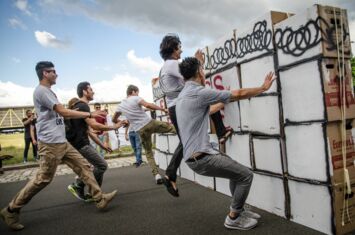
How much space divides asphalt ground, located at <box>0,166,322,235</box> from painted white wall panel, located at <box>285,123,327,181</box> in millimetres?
609

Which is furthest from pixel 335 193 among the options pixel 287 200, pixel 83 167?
pixel 83 167

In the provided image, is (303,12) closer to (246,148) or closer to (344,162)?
(344,162)

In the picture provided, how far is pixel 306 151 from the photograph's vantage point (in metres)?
3.21

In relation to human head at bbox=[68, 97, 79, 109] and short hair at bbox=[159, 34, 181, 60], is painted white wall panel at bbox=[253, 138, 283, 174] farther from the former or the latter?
human head at bbox=[68, 97, 79, 109]

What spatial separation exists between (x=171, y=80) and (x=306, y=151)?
6.95 feet

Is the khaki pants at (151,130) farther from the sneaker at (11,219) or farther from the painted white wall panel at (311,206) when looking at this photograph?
the painted white wall panel at (311,206)

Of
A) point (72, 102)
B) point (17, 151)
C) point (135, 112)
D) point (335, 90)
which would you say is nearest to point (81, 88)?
point (72, 102)

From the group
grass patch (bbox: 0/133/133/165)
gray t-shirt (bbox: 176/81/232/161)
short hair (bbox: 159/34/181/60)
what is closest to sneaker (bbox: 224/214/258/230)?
gray t-shirt (bbox: 176/81/232/161)

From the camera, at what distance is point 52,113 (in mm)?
4305

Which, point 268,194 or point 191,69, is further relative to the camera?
point 268,194

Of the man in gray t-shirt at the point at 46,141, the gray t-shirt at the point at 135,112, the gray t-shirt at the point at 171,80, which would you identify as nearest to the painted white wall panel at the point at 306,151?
the gray t-shirt at the point at 171,80

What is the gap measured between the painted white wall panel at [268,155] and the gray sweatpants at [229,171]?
1.73ft

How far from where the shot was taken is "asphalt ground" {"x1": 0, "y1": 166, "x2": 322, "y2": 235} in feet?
11.7

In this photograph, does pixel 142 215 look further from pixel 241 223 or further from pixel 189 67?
pixel 189 67
